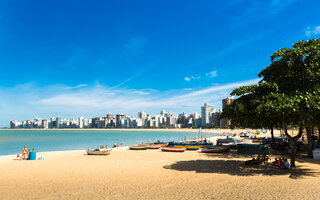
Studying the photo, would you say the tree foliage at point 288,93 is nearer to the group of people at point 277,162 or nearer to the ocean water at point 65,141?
the group of people at point 277,162

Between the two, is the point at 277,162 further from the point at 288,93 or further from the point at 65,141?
the point at 65,141

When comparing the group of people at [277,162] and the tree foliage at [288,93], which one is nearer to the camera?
the tree foliage at [288,93]

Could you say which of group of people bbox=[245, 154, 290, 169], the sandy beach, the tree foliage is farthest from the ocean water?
the tree foliage

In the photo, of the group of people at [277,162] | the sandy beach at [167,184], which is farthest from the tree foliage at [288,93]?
the sandy beach at [167,184]

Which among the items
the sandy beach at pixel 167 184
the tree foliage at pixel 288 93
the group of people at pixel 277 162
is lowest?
the sandy beach at pixel 167 184

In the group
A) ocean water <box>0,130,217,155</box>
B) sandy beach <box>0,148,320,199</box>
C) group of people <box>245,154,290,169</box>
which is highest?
group of people <box>245,154,290,169</box>

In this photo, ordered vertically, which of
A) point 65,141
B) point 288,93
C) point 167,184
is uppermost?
point 288,93

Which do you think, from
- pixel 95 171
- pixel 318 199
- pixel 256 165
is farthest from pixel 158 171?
pixel 318 199

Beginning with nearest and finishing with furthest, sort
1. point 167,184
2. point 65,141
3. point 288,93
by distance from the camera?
point 167,184
point 288,93
point 65,141

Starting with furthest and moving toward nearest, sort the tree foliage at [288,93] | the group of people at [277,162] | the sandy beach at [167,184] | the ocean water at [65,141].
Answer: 1. the ocean water at [65,141]
2. the group of people at [277,162]
3. the tree foliage at [288,93]
4. the sandy beach at [167,184]

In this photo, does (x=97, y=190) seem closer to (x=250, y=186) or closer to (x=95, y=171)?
(x=95, y=171)

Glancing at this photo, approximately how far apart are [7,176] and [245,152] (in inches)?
952

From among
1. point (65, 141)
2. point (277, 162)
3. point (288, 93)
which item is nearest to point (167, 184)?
point (277, 162)

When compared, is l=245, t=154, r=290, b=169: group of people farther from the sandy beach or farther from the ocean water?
the ocean water
